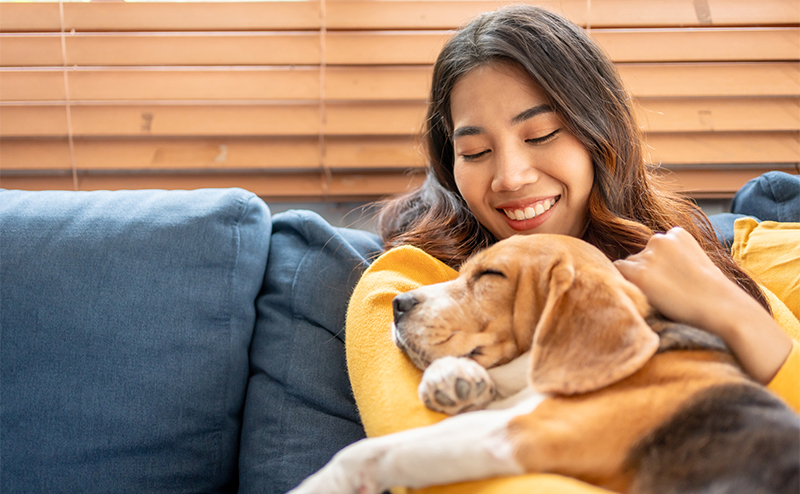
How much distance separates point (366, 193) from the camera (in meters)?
3.01

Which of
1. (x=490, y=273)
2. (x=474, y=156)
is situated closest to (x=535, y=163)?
(x=474, y=156)

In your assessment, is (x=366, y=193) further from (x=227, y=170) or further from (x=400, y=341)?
(x=400, y=341)

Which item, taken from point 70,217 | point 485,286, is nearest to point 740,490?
point 485,286

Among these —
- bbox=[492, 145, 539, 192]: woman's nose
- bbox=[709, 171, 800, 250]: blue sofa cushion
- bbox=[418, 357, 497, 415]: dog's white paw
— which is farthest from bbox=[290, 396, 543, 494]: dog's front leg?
bbox=[709, 171, 800, 250]: blue sofa cushion

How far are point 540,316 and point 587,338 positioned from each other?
0.18 metres

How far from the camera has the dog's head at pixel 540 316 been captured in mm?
971

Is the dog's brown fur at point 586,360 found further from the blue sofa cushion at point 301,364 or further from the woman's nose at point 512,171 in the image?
the blue sofa cushion at point 301,364

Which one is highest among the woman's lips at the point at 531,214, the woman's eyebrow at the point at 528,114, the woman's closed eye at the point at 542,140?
the woman's eyebrow at the point at 528,114

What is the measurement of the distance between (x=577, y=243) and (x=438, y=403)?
0.52 metres

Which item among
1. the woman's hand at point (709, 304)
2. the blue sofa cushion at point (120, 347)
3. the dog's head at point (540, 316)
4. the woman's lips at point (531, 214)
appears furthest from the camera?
the woman's lips at point (531, 214)

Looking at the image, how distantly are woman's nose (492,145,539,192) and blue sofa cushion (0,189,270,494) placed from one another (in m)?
0.93

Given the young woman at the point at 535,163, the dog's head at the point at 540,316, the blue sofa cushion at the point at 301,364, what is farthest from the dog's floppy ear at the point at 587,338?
the blue sofa cushion at the point at 301,364

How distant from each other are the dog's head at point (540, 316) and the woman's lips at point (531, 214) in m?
0.36

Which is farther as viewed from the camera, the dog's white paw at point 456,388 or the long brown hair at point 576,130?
the long brown hair at point 576,130
